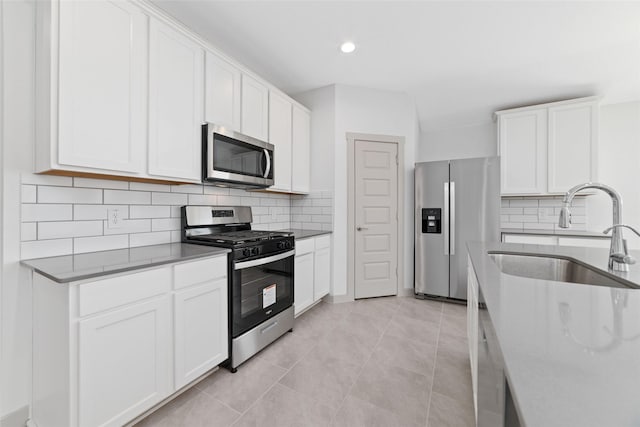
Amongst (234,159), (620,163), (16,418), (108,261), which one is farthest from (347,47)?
(620,163)

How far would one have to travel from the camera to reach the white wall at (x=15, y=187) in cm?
142

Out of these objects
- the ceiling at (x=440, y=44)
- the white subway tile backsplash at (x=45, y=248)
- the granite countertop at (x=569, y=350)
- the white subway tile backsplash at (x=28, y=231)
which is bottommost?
the granite countertop at (x=569, y=350)

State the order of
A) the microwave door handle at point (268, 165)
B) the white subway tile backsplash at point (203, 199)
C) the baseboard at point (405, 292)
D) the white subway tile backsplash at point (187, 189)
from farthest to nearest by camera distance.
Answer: the baseboard at point (405, 292) < the microwave door handle at point (268, 165) < the white subway tile backsplash at point (203, 199) < the white subway tile backsplash at point (187, 189)

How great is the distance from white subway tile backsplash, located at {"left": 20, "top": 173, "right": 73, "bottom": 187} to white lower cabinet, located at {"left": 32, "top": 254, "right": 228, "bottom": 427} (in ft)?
1.77

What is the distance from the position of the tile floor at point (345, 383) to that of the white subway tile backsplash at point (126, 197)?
1314 millimetres

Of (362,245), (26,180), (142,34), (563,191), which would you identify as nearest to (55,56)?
(142,34)

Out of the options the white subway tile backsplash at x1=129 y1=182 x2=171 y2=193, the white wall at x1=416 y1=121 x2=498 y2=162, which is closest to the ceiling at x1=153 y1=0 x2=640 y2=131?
the white wall at x1=416 y1=121 x2=498 y2=162

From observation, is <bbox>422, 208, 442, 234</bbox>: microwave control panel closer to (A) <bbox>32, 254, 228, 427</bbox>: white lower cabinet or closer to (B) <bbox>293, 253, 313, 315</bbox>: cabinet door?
(B) <bbox>293, 253, 313, 315</bbox>: cabinet door

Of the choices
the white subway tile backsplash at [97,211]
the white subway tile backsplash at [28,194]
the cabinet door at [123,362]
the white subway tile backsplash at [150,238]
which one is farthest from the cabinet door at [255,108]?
the cabinet door at [123,362]

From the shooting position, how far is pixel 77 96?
1403 millimetres

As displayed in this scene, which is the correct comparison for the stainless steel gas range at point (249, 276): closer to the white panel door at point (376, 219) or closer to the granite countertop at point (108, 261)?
the granite countertop at point (108, 261)

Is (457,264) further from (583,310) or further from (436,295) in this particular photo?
(583,310)

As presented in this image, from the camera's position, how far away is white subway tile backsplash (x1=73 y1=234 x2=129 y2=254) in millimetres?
1639

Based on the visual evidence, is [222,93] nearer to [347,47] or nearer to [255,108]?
[255,108]
